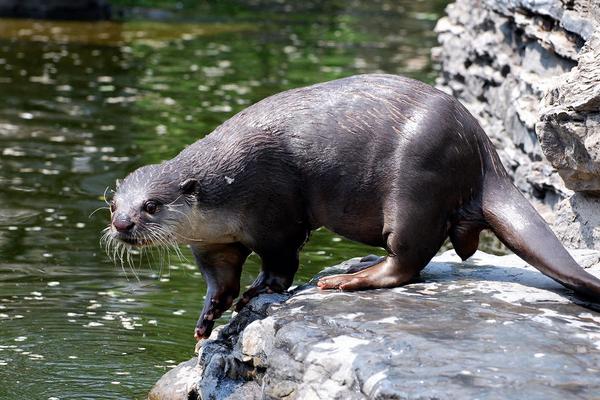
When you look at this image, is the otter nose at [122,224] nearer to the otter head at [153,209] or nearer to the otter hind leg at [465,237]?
the otter head at [153,209]

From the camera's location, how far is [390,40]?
54.0ft

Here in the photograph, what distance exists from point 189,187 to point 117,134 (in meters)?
6.12

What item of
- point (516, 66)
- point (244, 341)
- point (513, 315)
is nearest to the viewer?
point (513, 315)

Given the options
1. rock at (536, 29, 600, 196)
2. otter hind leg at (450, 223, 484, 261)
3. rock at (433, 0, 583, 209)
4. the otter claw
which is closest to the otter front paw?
the otter claw

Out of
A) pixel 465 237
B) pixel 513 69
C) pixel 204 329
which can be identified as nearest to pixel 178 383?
pixel 204 329

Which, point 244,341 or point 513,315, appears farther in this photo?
point 244,341

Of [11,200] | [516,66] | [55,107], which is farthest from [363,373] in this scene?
[55,107]

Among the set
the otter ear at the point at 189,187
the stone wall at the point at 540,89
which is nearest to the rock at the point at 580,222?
the stone wall at the point at 540,89

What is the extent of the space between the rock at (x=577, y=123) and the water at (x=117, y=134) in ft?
5.89

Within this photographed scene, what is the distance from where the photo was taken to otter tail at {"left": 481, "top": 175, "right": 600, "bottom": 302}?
4086mm

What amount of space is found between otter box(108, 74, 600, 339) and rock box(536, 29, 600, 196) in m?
0.64

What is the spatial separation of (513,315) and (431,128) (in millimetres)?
762

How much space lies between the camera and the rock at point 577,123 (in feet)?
16.2

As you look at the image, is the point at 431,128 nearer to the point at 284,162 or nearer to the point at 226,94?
the point at 284,162
